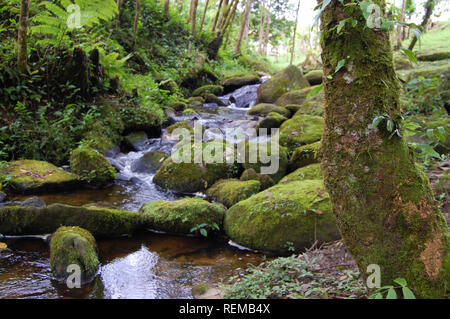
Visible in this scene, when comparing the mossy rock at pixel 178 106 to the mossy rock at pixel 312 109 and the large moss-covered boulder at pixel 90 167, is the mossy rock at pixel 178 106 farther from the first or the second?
→ the large moss-covered boulder at pixel 90 167

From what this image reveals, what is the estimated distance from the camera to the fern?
7.17 m

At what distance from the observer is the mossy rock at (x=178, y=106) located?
37.7 ft

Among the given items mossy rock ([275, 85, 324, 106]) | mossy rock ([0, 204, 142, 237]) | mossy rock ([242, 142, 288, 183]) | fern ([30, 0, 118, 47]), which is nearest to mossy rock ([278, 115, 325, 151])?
mossy rock ([242, 142, 288, 183])

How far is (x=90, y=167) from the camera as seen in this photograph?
21.4ft

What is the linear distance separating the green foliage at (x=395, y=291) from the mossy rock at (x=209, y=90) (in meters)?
13.1

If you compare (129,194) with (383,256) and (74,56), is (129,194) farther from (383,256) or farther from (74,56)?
(383,256)

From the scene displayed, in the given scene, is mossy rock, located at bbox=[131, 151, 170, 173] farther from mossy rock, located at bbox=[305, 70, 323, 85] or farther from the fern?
mossy rock, located at bbox=[305, 70, 323, 85]

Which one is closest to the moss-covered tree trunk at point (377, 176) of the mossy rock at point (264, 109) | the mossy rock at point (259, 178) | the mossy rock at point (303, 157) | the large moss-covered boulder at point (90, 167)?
the mossy rock at point (259, 178)

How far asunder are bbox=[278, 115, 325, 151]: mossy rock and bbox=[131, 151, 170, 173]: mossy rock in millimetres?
2990

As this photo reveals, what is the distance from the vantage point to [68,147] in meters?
7.16

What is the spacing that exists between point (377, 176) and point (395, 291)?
0.73 m

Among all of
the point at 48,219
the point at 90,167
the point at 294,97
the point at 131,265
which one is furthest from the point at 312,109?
the point at 48,219

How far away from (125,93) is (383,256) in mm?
8662

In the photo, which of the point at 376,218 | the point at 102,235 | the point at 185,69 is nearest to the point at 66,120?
the point at 102,235
